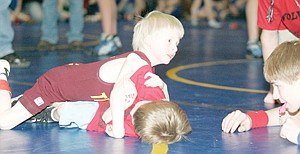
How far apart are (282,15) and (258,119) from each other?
702mm

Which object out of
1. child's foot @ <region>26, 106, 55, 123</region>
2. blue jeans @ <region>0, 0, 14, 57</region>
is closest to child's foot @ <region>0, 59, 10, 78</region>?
child's foot @ <region>26, 106, 55, 123</region>

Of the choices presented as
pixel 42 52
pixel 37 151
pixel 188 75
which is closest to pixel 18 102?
pixel 37 151

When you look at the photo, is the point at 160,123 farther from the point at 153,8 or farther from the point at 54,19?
the point at 153,8

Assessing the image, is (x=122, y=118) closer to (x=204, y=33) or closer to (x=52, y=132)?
(x=52, y=132)

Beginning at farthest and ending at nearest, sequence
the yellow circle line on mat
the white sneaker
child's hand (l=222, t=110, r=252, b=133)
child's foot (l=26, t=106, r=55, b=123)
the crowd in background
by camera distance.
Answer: the crowd in background
the white sneaker
the yellow circle line on mat
child's foot (l=26, t=106, r=55, b=123)
child's hand (l=222, t=110, r=252, b=133)

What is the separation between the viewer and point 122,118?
302 cm

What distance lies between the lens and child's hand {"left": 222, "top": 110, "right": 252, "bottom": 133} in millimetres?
3236

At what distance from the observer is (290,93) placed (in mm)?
2975

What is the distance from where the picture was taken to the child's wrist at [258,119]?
333 centimetres

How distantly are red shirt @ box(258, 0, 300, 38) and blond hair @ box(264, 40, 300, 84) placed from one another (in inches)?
29.2

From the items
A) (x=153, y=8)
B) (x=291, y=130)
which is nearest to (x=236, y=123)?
(x=291, y=130)

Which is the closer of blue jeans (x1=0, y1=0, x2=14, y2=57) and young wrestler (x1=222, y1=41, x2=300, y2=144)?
young wrestler (x1=222, y1=41, x2=300, y2=144)

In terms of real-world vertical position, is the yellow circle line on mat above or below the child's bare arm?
below

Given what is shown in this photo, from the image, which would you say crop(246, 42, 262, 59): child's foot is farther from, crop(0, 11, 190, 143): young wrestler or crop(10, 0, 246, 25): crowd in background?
crop(10, 0, 246, 25): crowd in background
